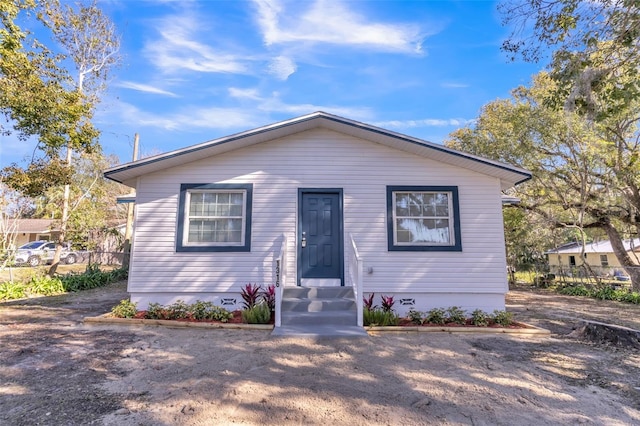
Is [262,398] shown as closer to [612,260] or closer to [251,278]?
[251,278]

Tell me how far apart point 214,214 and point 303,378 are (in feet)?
15.3

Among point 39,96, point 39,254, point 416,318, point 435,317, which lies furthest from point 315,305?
point 39,254

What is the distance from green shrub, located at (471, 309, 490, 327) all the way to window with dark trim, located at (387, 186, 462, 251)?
141cm

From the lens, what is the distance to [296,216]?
7344 millimetres

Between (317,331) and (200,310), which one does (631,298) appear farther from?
(200,310)

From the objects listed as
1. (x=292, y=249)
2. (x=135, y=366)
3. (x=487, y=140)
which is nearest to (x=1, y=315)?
(x=135, y=366)

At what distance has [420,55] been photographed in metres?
9.84

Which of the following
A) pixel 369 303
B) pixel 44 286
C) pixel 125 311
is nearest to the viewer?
pixel 125 311

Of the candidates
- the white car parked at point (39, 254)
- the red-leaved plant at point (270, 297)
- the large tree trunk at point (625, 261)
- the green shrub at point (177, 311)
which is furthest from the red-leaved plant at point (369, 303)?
the white car parked at point (39, 254)

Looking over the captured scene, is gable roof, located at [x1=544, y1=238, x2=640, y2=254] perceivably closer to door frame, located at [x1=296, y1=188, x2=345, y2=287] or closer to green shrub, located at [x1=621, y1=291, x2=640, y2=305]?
green shrub, located at [x1=621, y1=291, x2=640, y2=305]

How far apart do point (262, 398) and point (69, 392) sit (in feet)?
6.45

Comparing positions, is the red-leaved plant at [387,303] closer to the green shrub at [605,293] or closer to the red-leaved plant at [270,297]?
the red-leaved plant at [270,297]

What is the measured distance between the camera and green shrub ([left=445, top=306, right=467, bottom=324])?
650 centimetres

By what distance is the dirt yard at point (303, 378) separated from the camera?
116 inches
